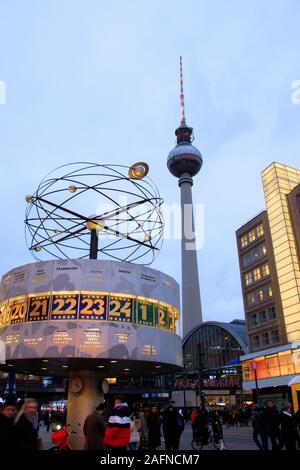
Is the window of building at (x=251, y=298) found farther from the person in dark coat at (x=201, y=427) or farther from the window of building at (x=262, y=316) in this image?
the person in dark coat at (x=201, y=427)

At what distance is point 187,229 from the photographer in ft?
447

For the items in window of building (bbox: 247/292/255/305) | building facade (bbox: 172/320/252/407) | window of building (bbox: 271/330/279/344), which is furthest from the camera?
building facade (bbox: 172/320/252/407)

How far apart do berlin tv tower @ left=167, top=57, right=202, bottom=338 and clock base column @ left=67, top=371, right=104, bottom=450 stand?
96.7 meters

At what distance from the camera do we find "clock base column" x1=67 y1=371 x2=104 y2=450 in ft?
62.0

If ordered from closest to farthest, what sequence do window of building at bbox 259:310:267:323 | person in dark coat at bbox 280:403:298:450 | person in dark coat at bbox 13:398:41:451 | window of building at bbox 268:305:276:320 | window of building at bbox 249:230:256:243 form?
person in dark coat at bbox 13:398:41:451 → person in dark coat at bbox 280:403:298:450 → window of building at bbox 268:305:276:320 → window of building at bbox 259:310:267:323 → window of building at bbox 249:230:256:243

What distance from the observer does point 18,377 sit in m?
82.4

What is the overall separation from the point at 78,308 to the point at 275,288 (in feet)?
128

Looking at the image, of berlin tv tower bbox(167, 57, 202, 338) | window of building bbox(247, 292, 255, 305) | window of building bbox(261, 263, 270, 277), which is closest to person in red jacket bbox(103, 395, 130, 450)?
window of building bbox(261, 263, 270, 277)

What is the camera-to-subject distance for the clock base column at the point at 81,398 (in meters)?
18.9

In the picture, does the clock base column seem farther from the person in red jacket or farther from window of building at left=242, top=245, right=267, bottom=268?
window of building at left=242, top=245, right=267, bottom=268

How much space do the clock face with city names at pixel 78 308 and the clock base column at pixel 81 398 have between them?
13.6 ft
